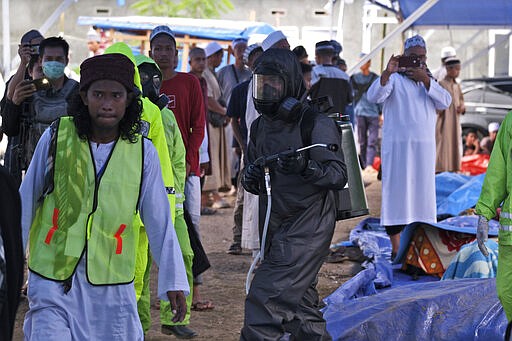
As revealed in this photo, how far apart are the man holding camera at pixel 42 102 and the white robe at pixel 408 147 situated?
304cm

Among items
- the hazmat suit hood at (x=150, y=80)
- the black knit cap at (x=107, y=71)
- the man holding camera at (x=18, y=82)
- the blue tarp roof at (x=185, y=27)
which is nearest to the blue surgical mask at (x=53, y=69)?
the man holding camera at (x=18, y=82)

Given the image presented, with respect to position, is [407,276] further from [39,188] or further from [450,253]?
[39,188]

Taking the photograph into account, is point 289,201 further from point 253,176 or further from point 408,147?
point 408,147

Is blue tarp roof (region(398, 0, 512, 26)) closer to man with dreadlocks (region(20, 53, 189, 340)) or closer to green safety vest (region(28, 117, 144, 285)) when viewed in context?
man with dreadlocks (region(20, 53, 189, 340))

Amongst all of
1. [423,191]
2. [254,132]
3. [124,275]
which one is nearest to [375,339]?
[254,132]

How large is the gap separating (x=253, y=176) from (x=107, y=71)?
4.69 feet

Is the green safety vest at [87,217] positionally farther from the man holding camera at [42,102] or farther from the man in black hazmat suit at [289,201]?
the man holding camera at [42,102]

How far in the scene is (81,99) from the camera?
458cm

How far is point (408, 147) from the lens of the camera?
384 inches

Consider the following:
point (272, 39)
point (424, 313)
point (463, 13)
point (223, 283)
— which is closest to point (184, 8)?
point (463, 13)

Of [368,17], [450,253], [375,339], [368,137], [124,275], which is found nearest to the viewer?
[124,275]

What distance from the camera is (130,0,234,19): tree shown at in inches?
1180

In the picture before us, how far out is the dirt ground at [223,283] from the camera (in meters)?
7.59

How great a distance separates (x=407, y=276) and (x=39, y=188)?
5.51 meters
